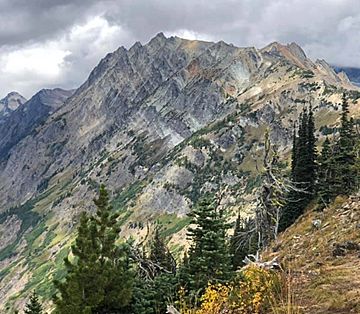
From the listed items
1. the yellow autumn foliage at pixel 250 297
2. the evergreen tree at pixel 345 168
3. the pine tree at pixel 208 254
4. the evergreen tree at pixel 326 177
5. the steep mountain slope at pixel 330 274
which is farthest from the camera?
the evergreen tree at pixel 326 177

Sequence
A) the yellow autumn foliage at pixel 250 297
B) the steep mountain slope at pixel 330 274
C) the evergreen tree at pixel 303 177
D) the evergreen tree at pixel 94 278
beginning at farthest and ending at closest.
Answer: the evergreen tree at pixel 303 177 → the evergreen tree at pixel 94 278 → the yellow autumn foliage at pixel 250 297 → the steep mountain slope at pixel 330 274

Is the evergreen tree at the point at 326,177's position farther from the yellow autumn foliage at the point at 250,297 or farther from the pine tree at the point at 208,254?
the yellow autumn foliage at the point at 250,297

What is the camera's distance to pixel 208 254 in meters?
21.7

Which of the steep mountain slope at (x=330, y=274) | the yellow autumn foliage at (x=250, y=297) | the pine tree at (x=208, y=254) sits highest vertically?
the pine tree at (x=208, y=254)

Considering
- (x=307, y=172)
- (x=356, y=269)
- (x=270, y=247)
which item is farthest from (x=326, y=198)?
(x=356, y=269)

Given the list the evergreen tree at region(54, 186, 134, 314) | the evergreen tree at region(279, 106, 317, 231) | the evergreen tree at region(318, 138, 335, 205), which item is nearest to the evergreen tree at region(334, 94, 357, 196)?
the evergreen tree at region(318, 138, 335, 205)

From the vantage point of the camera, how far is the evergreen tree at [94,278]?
2133 centimetres

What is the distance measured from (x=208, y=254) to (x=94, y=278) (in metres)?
5.17

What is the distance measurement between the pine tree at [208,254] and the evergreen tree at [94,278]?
2960 mm

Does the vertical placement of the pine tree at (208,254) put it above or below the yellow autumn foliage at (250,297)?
above

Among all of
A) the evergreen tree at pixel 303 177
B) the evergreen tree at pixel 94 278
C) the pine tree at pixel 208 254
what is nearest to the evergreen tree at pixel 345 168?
the evergreen tree at pixel 303 177

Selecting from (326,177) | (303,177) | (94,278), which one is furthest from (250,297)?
(303,177)

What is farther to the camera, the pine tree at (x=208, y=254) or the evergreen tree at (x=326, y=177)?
the evergreen tree at (x=326, y=177)

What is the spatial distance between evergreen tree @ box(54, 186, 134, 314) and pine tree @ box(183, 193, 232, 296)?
296 centimetres
